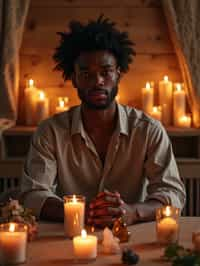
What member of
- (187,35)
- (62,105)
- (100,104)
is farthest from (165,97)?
(100,104)

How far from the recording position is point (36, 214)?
7.57 feet

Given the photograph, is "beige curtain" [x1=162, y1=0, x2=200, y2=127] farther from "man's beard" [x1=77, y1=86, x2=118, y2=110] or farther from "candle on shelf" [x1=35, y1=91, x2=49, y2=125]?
"man's beard" [x1=77, y1=86, x2=118, y2=110]

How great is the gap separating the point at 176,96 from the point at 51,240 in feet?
6.18

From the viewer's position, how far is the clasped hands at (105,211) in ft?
7.00

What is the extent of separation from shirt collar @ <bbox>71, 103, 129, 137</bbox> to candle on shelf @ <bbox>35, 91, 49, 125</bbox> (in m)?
0.97

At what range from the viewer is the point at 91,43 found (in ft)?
8.54

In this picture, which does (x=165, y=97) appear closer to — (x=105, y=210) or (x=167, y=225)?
(x=105, y=210)

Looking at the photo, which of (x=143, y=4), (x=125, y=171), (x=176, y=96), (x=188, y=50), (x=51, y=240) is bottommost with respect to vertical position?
(x=51, y=240)

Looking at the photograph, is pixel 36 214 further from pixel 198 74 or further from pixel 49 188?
pixel 198 74

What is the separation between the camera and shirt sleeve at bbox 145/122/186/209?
239 centimetres

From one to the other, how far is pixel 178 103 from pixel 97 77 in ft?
3.88

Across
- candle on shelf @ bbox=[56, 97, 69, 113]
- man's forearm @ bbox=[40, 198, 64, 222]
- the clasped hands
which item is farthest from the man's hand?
candle on shelf @ bbox=[56, 97, 69, 113]

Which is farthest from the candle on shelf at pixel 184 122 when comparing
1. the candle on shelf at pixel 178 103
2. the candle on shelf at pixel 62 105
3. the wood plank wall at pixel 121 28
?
the candle on shelf at pixel 62 105

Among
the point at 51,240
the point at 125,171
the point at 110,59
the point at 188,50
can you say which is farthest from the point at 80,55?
the point at 188,50
